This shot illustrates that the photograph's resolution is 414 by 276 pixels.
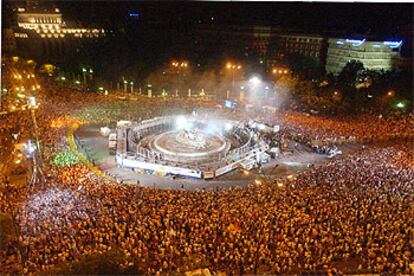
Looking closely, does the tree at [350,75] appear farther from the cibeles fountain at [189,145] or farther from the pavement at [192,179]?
the cibeles fountain at [189,145]

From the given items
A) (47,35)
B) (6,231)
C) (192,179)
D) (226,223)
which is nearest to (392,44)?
(192,179)

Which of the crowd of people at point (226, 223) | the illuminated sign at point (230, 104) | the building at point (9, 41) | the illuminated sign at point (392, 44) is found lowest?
the crowd of people at point (226, 223)

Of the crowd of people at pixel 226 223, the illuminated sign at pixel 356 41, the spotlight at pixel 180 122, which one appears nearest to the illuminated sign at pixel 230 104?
the spotlight at pixel 180 122

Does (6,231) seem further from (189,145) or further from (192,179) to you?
(189,145)

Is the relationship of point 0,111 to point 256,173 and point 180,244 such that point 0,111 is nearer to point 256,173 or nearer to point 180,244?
point 256,173

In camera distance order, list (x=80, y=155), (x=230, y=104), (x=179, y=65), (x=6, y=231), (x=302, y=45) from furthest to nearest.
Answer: (x=302, y=45) < (x=179, y=65) < (x=230, y=104) < (x=80, y=155) < (x=6, y=231)

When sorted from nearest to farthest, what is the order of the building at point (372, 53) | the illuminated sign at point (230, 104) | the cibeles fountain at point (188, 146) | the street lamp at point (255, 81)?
the cibeles fountain at point (188, 146) → the illuminated sign at point (230, 104) → the street lamp at point (255, 81) → the building at point (372, 53)

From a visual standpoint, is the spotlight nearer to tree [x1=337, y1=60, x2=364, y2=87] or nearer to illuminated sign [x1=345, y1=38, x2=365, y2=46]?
tree [x1=337, y1=60, x2=364, y2=87]
